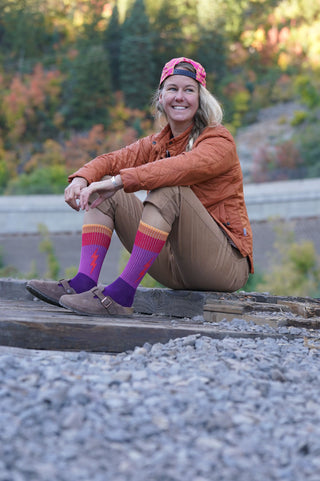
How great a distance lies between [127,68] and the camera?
82.3 feet

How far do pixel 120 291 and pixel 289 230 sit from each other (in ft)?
40.6

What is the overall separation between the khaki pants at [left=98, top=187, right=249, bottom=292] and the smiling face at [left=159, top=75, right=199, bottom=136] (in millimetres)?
456

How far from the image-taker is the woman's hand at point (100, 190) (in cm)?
305

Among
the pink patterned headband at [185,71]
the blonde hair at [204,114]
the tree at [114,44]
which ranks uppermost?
the tree at [114,44]

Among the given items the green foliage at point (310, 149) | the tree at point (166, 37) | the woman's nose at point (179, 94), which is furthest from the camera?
the tree at point (166, 37)

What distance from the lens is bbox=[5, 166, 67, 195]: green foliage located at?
19.7 meters

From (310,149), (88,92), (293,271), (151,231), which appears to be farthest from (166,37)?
(151,231)

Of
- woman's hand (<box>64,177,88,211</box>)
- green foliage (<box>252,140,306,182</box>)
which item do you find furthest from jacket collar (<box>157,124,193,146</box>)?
green foliage (<box>252,140,306,182</box>)

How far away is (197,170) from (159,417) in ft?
5.05

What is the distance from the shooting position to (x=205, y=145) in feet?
10.4

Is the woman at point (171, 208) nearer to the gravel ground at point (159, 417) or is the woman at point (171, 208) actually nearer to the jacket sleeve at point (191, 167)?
the jacket sleeve at point (191, 167)

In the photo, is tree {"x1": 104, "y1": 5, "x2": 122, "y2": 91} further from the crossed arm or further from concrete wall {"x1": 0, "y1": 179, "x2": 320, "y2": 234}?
the crossed arm

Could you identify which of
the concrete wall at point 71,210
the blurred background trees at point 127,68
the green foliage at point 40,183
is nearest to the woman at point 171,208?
the concrete wall at point 71,210

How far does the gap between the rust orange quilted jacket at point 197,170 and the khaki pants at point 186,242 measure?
0.06m
